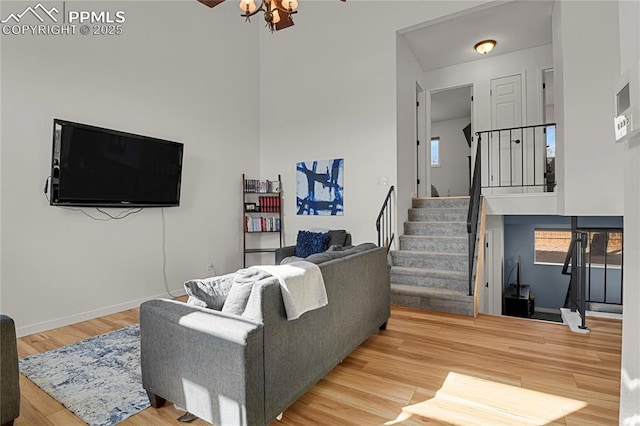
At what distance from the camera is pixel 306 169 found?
5.65 metres

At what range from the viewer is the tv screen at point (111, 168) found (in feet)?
10.8

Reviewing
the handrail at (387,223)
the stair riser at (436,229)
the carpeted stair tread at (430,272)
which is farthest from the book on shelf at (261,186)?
the carpeted stair tread at (430,272)

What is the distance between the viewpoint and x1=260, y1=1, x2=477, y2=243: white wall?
4930 millimetres

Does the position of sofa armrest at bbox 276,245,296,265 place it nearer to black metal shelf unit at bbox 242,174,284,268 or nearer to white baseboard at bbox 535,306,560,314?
Answer: black metal shelf unit at bbox 242,174,284,268

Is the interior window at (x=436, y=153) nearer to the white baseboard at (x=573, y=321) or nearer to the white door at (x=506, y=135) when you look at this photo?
the white door at (x=506, y=135)

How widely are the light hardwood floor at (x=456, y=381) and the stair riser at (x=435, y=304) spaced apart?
1.23 ft

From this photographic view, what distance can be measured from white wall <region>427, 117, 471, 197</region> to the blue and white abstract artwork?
16.0ft

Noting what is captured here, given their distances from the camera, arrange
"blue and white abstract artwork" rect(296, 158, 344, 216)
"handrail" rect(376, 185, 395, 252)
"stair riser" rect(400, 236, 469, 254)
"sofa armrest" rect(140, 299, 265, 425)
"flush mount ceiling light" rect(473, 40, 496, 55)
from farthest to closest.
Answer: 1. "blue and white abstract artwork" rect(296, 158, 344, 216)
2. "flush mount ceiling light" rect(473, 40, 496, 55)
3. "handrail" rect(376, 185, 395, 252)
4. "stair riser" rect(400, 236, 469, 254)
5. "sofa armrest" rect(140, 299, 265, 425)

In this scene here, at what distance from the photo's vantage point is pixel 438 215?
5090mm

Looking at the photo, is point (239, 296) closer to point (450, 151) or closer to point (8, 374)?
point (8, 374)

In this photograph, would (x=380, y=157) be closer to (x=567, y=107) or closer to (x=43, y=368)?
(x=567, y=107)

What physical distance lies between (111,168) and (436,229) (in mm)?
4216

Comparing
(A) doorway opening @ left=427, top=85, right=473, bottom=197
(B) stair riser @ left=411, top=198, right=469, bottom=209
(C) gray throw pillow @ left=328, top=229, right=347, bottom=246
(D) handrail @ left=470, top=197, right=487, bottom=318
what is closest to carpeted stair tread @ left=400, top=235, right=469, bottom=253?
(D) handrail @ left=470, top=197, right=487, bottom=318

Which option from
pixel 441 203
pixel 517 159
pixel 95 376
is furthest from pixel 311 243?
pixel 517 159
